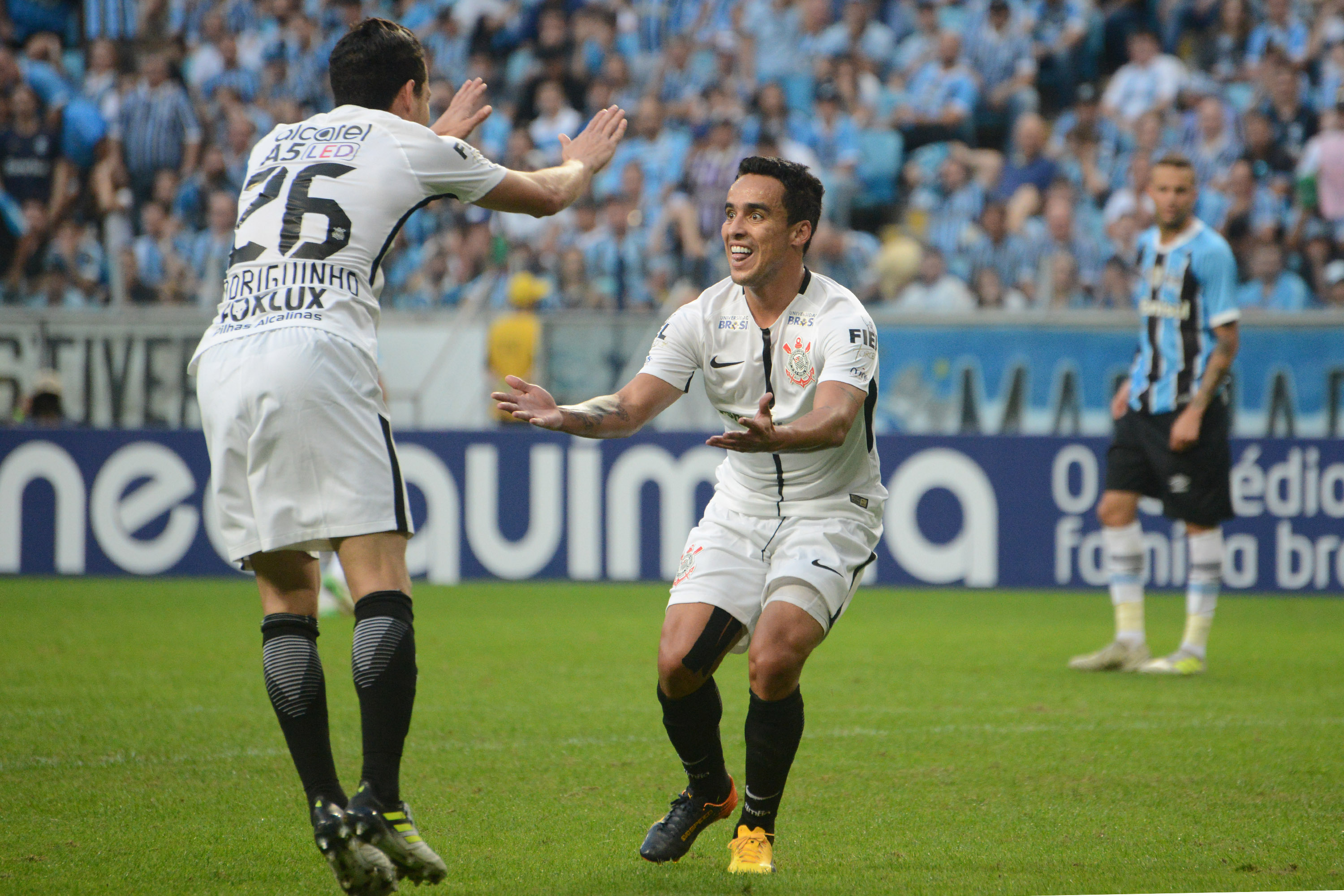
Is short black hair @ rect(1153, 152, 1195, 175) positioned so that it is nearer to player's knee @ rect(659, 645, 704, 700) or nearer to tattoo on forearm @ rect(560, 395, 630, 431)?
tattoo on forearm @ rect(560, 395, 630, 431)

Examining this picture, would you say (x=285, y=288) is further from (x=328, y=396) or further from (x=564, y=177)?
(x=564, y=177)

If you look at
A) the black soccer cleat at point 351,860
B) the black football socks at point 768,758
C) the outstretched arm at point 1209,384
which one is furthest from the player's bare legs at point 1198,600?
the black soccer cleat at point 351,860

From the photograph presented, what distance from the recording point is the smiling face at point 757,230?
13.5ft

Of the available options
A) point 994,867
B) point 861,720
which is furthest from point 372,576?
point 861,720

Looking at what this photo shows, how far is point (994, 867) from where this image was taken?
3.79 m

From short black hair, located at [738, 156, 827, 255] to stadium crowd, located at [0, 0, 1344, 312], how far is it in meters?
7.54

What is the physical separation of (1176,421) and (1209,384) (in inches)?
10.2

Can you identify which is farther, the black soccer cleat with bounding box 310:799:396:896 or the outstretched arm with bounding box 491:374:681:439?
the outstretched arm with bounding box 491:374:681:439

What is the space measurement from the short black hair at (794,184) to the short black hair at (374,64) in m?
0.97

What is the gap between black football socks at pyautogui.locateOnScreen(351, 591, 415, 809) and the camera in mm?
3412

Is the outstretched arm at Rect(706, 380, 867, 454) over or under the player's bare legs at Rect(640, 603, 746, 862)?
over

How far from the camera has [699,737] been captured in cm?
406

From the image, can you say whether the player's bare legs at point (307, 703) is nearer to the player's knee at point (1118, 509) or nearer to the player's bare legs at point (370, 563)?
the player's bare legs at point (370, 563)

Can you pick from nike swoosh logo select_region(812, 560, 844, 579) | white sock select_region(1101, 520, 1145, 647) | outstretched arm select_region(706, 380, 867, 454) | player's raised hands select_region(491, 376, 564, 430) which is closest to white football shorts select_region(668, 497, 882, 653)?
nike swoosh logo select_region(812, 560, 844, 579)
